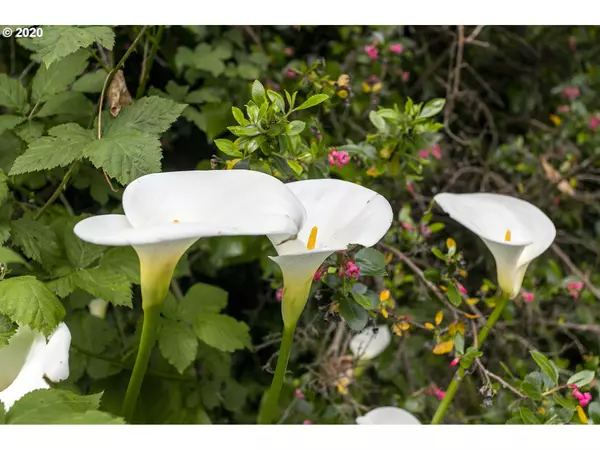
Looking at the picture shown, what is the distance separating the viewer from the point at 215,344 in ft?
2.17

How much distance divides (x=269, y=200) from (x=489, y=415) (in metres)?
0.53

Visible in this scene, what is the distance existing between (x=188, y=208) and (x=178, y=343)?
23cm

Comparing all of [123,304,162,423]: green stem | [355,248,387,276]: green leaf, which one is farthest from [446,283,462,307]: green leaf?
[123,304,162,423]: green stem

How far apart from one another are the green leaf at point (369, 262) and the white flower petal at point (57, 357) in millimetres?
282

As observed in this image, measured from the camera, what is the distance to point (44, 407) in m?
0.42

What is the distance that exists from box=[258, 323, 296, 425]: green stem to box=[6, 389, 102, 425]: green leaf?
0.49 ft

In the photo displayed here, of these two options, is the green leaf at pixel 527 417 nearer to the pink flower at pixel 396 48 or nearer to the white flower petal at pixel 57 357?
the white flower petal at pixel 57 357

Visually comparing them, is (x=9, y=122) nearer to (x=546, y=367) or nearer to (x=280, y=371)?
(x=280, y=371)

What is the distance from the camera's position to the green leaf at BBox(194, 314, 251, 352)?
2.17ft

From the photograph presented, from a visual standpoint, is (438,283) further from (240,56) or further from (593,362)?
(240,56)

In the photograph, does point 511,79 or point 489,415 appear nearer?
point 489,415

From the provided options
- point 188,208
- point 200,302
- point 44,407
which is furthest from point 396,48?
point 44,407

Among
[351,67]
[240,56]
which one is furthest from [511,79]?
[240,56]

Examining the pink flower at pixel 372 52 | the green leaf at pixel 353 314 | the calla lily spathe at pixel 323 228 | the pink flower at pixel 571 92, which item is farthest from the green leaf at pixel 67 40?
the pink flower at pixel 571 92
